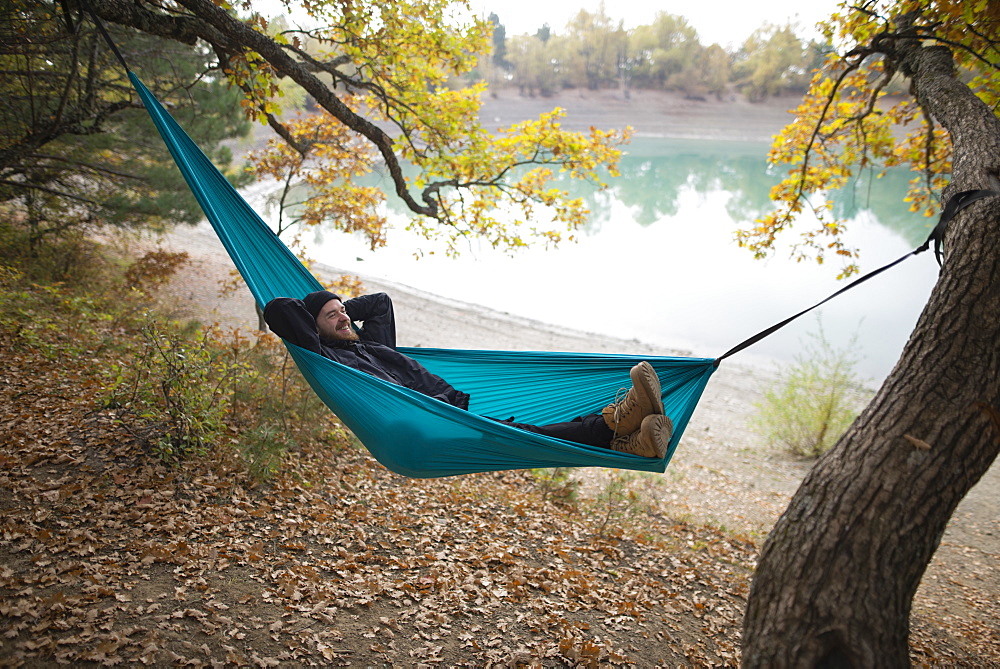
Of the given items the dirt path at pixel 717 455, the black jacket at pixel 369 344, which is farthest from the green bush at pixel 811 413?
the black jacket at pixel 369 344

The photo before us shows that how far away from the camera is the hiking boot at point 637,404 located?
6.08 feet

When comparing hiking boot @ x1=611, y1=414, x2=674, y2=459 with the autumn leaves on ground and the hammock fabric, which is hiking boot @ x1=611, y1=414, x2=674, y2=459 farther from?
the autumn leaves on ground

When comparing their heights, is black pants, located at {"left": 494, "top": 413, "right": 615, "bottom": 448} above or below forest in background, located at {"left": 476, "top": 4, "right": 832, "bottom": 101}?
below

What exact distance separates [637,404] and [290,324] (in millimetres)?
1124

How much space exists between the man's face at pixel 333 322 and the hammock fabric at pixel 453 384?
211 millimetres

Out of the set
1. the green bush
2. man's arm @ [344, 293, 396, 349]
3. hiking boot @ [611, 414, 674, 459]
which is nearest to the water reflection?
the green bush

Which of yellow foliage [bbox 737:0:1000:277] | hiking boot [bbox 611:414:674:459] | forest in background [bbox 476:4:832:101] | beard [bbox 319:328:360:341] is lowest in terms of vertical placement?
hiking boot [bbox 611:414:674:459]

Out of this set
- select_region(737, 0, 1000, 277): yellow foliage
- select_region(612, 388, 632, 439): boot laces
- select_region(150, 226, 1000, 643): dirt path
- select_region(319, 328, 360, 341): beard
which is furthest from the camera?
select_region(150, 226, 1000, 643): dirt path

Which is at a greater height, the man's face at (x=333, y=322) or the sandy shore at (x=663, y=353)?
the man's face at (x=333, y=322)

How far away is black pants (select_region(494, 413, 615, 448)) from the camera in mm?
2070

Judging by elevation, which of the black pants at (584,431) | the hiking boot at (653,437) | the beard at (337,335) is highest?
the beard at (337,335)

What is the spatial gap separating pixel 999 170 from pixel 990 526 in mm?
3431

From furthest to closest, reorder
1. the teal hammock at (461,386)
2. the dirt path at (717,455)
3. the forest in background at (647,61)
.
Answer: the forest in background at (647,61), the dirt path at (717,455), the teal hammock at (461,386)

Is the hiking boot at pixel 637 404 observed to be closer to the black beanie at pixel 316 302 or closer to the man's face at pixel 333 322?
the man's face at pixel 333 322
